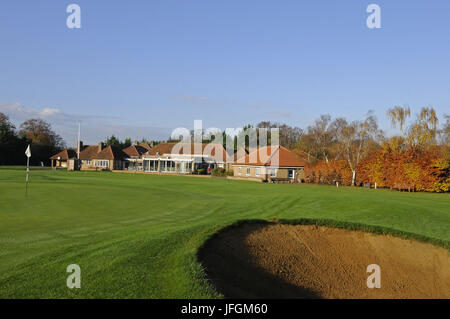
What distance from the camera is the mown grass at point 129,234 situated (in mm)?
5770

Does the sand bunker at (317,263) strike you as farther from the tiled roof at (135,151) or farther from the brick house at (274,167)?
the tiled roof at (135,151)

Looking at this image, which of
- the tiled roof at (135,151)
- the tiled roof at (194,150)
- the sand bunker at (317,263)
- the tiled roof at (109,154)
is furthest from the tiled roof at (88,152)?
the sand bunker at (317,263)

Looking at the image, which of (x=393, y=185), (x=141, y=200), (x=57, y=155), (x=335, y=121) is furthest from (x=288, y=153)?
(x=57, y=155)

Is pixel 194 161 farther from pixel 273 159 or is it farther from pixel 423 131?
pixel 423 131

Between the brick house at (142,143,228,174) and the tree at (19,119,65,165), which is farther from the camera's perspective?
the tree at (19,119,65,165)

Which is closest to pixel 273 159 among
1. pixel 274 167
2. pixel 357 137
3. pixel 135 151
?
pixel 274 167

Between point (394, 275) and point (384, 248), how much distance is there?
1.25 metres

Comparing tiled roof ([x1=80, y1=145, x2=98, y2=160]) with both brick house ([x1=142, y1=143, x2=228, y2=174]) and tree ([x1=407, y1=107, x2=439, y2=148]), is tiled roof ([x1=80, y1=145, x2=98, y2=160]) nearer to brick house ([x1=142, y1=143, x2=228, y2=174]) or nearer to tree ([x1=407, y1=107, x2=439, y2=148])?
brick house ([x1=142, y1=143, x2=228, y2=174])

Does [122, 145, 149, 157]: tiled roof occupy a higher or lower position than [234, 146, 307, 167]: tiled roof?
higher

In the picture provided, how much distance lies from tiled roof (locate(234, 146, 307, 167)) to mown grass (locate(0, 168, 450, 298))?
107 ft

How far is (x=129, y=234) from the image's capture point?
1023 centimetres

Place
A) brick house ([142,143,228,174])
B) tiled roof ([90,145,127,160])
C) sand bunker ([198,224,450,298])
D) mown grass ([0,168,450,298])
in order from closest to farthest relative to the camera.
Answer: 1. mown grass ([0,168,450,298])
2. sand bunker ([198,224,450,298])
3. brick house ([142,143,228,174])
4. tiled roof ([90,145,127,160])

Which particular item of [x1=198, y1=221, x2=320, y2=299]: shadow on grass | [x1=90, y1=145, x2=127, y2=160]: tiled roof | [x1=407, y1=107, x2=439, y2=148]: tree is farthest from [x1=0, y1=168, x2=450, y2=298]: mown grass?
[x1=90, y1=145, x2=127, y2=160]: tiled roof

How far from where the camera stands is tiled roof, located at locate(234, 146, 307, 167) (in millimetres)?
53562
